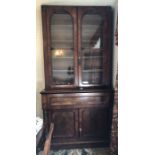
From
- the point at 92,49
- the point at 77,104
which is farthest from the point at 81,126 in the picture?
the point at 92,49

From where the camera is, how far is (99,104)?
2.46m

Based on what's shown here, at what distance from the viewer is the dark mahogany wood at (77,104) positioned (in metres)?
2.42

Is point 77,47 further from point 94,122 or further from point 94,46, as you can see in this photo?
point 94,122

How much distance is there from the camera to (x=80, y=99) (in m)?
2.43

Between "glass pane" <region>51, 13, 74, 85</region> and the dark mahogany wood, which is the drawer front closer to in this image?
the dark mahogany wood

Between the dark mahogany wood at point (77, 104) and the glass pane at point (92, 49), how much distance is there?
82mm

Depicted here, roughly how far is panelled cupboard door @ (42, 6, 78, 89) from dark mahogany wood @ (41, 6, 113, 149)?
14 millimetres

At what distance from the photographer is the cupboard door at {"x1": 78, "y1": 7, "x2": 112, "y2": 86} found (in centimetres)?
255
